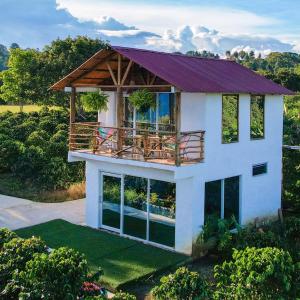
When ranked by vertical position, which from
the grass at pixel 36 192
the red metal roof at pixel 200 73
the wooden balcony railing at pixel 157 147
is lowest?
the grass at pixel 36 192

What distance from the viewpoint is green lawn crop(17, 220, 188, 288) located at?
13945 millimetres

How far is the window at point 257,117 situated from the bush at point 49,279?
369 inches

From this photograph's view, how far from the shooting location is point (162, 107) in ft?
57.4

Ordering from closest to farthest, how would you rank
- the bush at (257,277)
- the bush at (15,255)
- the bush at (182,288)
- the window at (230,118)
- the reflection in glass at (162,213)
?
1. the bush at (182,288)
2. the bush at (257,277)
3. the bush at (15,255)
4. the reflection in glass at (162,213)
5. the window at (230,118)

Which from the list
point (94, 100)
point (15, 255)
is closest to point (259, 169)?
point (94, 100)

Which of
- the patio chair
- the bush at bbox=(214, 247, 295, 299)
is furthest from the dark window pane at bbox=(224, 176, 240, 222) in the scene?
the bush at bbox=(214, 247, 295, 299)

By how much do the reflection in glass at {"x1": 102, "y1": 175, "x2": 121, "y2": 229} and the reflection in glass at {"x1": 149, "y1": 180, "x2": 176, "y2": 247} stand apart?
164cm

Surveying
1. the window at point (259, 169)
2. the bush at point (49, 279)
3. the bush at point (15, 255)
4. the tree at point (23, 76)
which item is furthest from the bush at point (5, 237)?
the tree at point (23, 76)

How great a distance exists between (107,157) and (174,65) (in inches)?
151

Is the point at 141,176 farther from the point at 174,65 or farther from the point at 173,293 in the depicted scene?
the point at 173,293

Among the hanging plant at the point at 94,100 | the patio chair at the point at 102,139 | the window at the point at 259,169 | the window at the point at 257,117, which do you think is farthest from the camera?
the window at the point at 259,169

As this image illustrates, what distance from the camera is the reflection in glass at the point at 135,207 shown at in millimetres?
16844

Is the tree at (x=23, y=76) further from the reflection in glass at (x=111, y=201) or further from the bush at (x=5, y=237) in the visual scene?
the bush at (x=5, y=237)

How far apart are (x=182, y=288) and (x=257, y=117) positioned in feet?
30.5
